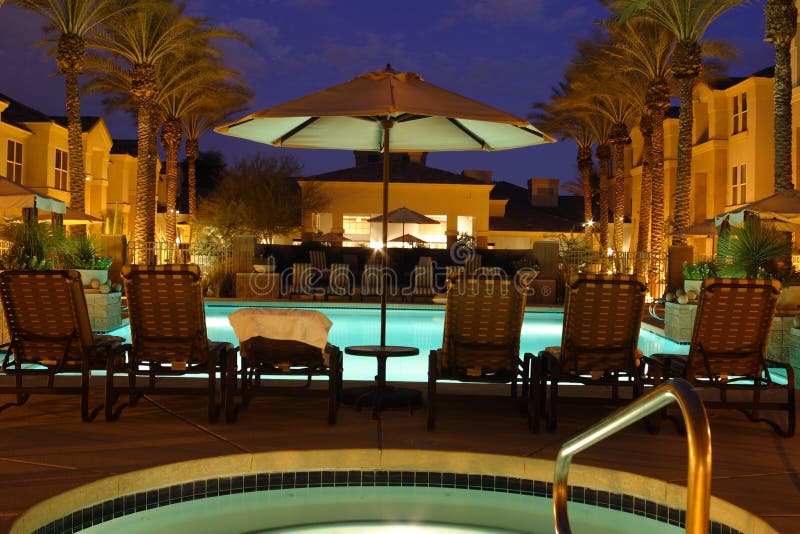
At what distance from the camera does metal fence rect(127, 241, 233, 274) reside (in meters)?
21.9

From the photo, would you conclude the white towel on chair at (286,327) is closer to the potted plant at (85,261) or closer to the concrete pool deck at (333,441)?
the concrete pool deck at (333,441)

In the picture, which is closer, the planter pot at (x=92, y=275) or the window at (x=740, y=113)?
the planter pot at (x=92, y=275)

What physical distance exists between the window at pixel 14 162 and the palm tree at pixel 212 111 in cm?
686

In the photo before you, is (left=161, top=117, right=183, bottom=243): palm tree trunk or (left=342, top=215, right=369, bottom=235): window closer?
(left=161, top=117, right=183, bottom=243): palm tree trunk

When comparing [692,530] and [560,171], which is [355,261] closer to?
[692,530]

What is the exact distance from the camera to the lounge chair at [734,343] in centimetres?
582

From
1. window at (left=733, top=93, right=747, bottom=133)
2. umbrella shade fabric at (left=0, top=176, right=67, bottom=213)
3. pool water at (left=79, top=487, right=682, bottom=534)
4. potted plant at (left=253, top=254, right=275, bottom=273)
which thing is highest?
window at (left=733, top=93, right=747, bottom=133)

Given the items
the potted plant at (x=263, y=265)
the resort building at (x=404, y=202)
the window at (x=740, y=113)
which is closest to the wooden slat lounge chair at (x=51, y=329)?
the potted plant at (x=263, y=265)

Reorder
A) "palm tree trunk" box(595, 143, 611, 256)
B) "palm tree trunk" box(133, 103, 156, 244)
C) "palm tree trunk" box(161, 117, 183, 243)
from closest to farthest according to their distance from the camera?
"palm tree trunk" box(133, 103, 156, 244)
"palm tree trunk" box(161, 117, 183, 243)
"palm tree trunk" box(595, 143, 611, 256)

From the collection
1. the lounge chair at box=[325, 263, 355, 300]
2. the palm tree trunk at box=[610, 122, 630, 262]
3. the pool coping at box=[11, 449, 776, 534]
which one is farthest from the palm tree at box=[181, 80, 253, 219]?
the pool coping at box=[11, 449, 776, 534]

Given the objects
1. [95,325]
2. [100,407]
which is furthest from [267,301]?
[100,407]

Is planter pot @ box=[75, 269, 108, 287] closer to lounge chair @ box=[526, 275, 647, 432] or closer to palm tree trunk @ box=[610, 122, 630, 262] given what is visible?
lounge chair @ box=[526, 275, 647, 432]

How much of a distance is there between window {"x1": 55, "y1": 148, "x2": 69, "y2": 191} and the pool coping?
35302 millimetres

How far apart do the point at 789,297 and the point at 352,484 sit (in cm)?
967
